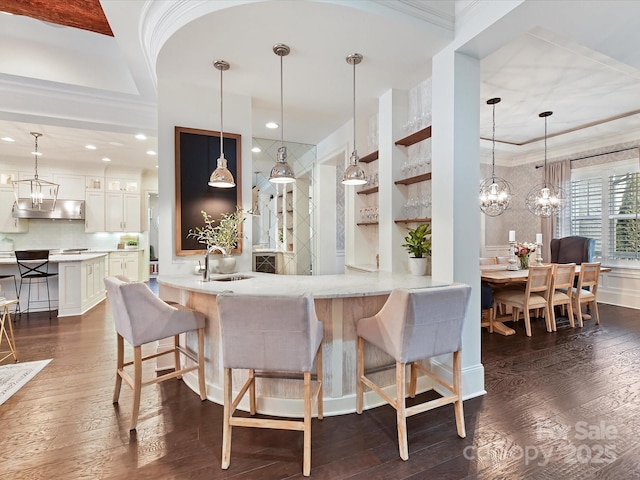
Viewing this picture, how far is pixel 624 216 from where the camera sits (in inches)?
217

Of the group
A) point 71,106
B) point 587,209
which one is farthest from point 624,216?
point 71,106

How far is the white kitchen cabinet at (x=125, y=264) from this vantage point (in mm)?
7795

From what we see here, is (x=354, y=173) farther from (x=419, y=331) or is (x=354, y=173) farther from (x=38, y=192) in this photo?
(x=38, y=192)

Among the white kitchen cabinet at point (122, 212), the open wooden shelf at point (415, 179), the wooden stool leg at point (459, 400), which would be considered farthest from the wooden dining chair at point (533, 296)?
the white kitchen cabinet at point (122, 212)

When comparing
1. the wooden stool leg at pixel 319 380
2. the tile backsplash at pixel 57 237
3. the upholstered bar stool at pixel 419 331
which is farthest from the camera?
the tile backsplash at pixel 57 237

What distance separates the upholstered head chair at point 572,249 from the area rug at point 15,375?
758 centimetres

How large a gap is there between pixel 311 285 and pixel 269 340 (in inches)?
26.2

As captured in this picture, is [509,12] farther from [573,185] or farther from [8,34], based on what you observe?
[573,185]

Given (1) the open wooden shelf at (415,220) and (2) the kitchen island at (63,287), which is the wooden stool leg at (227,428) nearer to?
(1) the open wooden shelf at (415,220)

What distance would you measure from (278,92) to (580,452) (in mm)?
3713

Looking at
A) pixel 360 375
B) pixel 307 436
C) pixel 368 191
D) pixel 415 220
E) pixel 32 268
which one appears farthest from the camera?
pixel 32 268

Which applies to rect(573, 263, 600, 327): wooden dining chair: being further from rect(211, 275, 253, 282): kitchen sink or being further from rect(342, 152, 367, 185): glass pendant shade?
rect(211, 275, 253, 282): kitchen sink

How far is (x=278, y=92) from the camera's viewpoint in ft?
10.8

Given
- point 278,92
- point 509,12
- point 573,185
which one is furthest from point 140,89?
point 573,185
